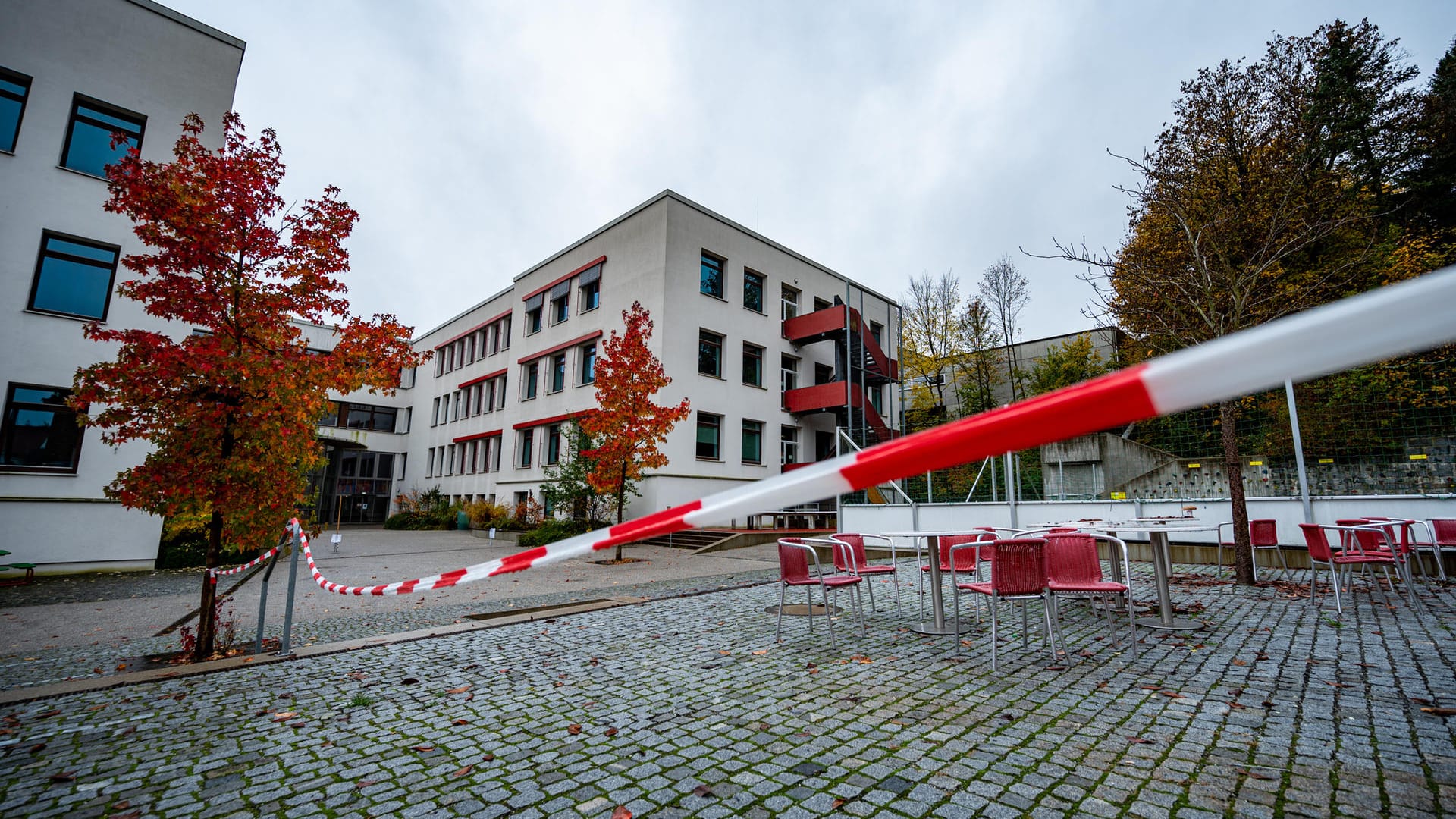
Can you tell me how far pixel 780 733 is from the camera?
11.8 ft

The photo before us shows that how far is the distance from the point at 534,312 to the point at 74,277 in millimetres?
16159

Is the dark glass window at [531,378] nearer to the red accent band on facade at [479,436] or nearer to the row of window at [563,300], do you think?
the row of window at [563,300]

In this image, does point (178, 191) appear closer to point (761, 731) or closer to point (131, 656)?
point (131, 656)

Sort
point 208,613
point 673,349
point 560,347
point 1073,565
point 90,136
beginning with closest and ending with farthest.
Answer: point 1073,565 → point 208,613 → point 90,136 → point 673,349 → point 560,347

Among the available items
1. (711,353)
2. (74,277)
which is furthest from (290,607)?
(711,353)

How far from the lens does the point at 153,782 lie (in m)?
3.10

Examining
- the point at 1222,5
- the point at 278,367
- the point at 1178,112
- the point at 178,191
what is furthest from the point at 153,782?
the point at 1222,5

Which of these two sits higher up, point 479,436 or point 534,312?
point 534,312

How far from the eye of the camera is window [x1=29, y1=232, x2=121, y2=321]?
493 inches

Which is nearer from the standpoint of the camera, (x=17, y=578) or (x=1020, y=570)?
(x=1020, y=570)

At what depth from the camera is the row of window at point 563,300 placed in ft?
81.1

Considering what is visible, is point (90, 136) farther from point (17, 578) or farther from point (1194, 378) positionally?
point (1194, 378)

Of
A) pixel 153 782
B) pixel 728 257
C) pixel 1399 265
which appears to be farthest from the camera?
pixel 728 257

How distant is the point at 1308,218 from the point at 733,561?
12749mm
